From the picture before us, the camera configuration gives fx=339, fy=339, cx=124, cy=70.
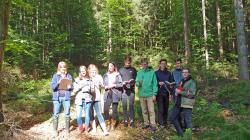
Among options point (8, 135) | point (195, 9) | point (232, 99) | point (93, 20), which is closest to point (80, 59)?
point (93, 20)

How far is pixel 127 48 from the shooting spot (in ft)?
105

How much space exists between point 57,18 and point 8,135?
25.7 meters

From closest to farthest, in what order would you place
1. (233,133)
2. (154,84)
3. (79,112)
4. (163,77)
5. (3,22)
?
(233,133), (3,22), (79,112), (154,84), (163,77)

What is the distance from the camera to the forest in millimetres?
11375

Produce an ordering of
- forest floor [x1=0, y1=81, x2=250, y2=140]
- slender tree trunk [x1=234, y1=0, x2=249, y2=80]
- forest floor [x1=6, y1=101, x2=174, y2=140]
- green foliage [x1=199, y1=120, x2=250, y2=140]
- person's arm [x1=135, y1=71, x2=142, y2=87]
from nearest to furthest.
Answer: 1. green foliage [x1=199, y1=120, x2=250, y2=140]
2. forest floor [x1=0, y1=81, x2=250, y2=140]
3. forest floor [x1=6, y1=101, x2=174, y2=140]
4. person's arm [x1=135, y1=71, x2=142, y2=87]
5. slender tree trunk [x1=234, y1=0, x2=249, y2=80]

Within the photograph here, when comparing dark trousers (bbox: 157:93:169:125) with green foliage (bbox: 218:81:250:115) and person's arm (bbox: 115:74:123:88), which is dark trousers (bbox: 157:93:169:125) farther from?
green foliage (bbox: 218:81:250:115)

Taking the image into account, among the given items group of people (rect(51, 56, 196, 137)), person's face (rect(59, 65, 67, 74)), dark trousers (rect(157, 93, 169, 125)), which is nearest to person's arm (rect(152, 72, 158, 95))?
group of people (rect(51, 56, 196, 137))

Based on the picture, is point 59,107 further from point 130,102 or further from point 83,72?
point 130,102

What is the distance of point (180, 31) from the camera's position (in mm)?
32969

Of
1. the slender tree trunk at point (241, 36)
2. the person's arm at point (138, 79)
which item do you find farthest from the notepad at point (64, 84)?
the slender tree trunk at point (241, 36)

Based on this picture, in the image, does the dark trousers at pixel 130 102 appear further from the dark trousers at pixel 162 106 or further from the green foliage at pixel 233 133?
the green foliage at pixel 233 133

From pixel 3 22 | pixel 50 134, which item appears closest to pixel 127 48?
pixel 50 134

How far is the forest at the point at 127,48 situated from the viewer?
11375mm

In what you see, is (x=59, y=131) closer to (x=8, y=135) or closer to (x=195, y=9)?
(x=8, y=135)
